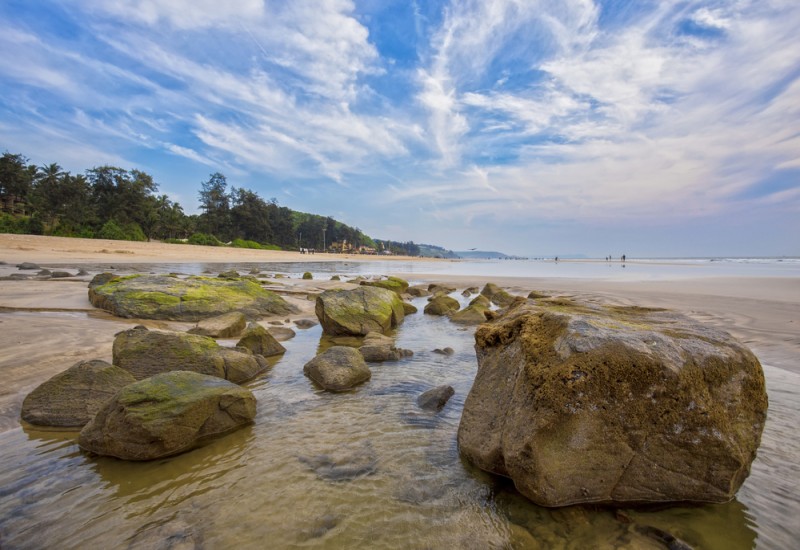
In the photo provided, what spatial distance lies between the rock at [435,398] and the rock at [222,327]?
5.48 m

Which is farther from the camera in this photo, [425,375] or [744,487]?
[425,375]

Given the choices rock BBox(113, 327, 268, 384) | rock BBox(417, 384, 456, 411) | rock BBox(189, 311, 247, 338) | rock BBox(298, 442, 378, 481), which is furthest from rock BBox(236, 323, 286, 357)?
rock BBox(298, 442, 378, 481)

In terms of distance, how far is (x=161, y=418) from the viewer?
13.0ft

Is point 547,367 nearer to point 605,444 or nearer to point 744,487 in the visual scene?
point 605,444

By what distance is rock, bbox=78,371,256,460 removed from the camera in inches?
152

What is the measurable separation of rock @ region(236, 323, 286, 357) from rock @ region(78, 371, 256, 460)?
2.96 metres

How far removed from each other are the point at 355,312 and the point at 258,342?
313 centimetres

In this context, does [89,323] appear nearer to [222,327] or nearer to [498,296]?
[222,327]

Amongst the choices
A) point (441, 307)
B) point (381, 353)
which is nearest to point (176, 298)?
point (381, 353)

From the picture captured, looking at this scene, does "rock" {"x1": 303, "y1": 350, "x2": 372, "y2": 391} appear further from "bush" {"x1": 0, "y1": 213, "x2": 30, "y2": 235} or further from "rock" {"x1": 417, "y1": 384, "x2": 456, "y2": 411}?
"bush" {"x1": 0, "y1": 213, "x2": 30, "y2": 235}

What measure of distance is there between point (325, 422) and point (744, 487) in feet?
14.9

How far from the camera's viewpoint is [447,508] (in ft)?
10.7

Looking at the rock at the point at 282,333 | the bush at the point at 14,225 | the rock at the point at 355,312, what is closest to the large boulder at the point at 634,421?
the rock at the point at 355,312

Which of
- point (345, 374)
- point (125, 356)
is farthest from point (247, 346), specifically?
point (345, 374)
